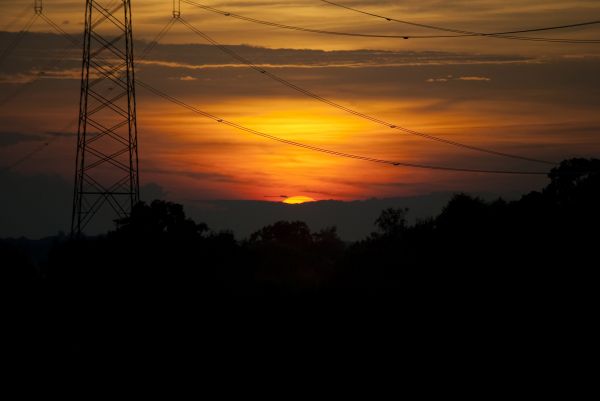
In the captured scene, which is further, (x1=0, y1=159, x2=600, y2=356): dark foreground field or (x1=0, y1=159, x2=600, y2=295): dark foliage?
(x1=0, y1=159, x2=600, y2=295): dark foliage

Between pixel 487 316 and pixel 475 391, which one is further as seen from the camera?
pixel 487 316

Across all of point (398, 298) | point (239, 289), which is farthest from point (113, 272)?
point (398, 298)

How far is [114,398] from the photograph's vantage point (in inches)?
1432

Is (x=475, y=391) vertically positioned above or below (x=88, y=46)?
below

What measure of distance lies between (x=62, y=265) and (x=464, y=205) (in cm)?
3115

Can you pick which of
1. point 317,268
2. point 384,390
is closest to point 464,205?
point 317,268

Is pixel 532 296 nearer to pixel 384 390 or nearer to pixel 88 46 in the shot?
pixel 384 390

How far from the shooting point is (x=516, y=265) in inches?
1834

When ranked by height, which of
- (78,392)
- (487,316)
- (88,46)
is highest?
(88,46)

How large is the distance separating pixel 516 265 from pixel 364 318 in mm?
7597

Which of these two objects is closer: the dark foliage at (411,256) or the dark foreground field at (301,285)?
the dark foreground field at (301,285)

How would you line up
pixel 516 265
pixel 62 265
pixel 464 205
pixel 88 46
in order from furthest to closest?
pixel 464 205, pixel 62 265, pixel 88 46, pixel 516 265

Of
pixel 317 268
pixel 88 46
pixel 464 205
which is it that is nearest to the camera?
pixel 88 46

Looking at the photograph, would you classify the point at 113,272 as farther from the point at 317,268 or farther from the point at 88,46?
the point at 317,268
